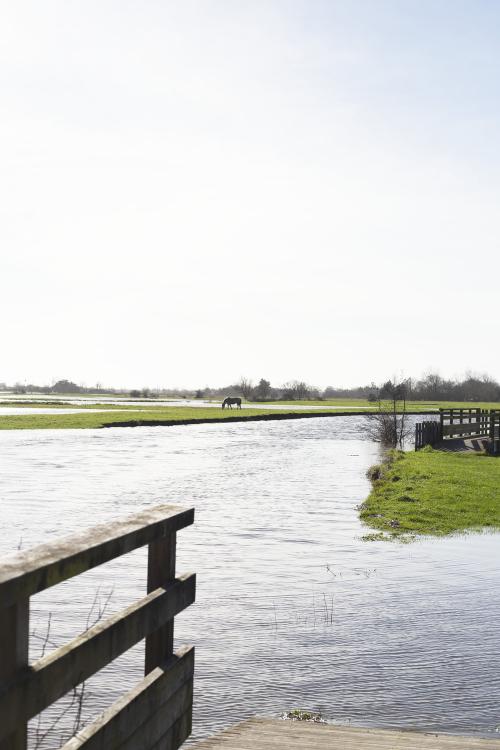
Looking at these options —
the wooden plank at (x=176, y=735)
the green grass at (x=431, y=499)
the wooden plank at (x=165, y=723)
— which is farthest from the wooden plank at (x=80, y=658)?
the green grass at (x=431, y=499)

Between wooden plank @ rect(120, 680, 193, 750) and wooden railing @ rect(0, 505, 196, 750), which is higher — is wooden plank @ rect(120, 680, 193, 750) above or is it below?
below

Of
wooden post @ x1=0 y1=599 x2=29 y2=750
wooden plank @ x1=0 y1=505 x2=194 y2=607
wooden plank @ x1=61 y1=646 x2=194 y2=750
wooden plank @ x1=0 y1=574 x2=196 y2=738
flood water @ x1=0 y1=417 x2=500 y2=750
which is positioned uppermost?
wooden plank @ x1=0 y1=505 x2=194 y2=607

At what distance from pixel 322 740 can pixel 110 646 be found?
9.66 feet

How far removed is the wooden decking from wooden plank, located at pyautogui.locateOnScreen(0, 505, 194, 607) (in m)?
2.16

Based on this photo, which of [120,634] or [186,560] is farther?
[186,560]

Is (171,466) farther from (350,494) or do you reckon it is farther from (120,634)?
(120,634)

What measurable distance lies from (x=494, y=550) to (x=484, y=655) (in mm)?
7394

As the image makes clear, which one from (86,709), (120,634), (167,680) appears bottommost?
(86,709)

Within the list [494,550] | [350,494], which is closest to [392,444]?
[350,494]

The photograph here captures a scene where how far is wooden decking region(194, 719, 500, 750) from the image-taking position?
5934mm

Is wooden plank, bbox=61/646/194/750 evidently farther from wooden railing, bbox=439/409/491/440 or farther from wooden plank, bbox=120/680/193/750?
wooden railing, bbox=439/409/491/440

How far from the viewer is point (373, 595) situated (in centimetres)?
1248

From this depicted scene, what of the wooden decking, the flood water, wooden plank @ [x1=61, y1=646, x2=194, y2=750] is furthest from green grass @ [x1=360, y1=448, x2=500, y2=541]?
wooden plank @ [x1=61, y1=646, x2=194, y2=750]

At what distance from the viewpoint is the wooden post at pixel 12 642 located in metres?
3.03
